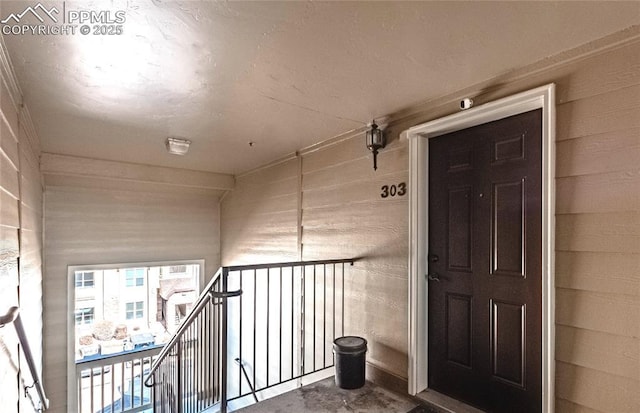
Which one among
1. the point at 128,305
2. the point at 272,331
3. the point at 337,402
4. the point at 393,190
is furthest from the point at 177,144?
the point at 128,305

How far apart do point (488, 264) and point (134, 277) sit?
497 centimetres

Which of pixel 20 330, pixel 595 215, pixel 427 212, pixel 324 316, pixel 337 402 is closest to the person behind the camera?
pixel 595 215

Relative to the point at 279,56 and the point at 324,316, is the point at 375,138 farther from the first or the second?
the point at 324,316

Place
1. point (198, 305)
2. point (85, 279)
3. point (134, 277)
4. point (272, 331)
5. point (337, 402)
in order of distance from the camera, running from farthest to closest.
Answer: point (134, 277)
point (85, 279)
point (272, 331)
point (198, 305)
point (337, 402)

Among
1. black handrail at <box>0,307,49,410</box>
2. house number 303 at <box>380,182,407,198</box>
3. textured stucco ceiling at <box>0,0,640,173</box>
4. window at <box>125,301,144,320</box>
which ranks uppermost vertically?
textured stucco ceiling at <box>0,0,640,173</box>

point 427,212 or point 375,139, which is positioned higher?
point 375,139

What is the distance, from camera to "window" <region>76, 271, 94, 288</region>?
4332 millimetres

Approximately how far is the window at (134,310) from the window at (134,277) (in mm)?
311

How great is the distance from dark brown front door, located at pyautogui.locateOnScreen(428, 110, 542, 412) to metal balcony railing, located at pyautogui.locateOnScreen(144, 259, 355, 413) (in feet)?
2.84

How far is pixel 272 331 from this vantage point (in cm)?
386

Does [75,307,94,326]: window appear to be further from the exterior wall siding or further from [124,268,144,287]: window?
the exterior wall siding

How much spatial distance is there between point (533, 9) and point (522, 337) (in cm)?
159

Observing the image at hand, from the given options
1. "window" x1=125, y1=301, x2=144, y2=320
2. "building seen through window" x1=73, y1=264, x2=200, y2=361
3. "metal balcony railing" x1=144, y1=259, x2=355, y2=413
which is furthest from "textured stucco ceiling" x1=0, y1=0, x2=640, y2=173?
"window" x1=125, y1=301, x2=144, y2=320

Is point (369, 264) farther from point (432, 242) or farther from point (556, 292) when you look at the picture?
point (556, 292)
